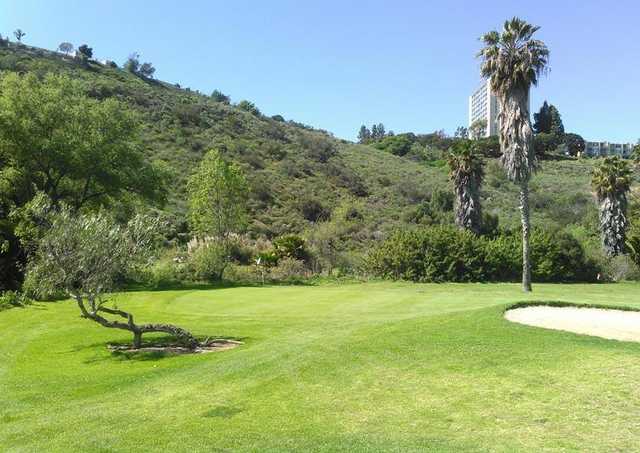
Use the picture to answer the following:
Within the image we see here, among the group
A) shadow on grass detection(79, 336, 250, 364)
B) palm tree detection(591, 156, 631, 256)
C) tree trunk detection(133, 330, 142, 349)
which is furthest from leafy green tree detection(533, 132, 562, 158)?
tree trunk detection(133, 330, 142, 349)

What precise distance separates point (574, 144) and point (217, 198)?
283 feet

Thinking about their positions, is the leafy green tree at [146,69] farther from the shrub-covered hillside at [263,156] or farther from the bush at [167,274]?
the bush at [167,274]

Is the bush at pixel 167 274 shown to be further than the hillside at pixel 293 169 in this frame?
No

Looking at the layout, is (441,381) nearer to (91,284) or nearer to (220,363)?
(220,363)

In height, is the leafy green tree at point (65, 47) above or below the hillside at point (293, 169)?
above

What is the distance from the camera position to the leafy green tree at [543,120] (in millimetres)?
108137

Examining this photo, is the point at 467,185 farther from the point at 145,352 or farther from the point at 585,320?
the point at 145,352

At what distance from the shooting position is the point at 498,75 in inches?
1133

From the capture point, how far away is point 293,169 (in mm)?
67062

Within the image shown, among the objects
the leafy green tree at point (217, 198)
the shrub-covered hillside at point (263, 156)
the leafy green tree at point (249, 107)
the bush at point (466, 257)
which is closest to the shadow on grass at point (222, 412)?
the bush at point (466, 257)

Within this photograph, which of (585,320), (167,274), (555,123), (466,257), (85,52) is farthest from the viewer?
(555,123)

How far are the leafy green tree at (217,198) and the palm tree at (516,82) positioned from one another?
15.4 m

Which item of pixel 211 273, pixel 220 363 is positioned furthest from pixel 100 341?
pixel 211 273

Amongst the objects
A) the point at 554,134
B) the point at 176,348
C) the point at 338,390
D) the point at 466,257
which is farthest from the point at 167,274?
the point at 554,134
